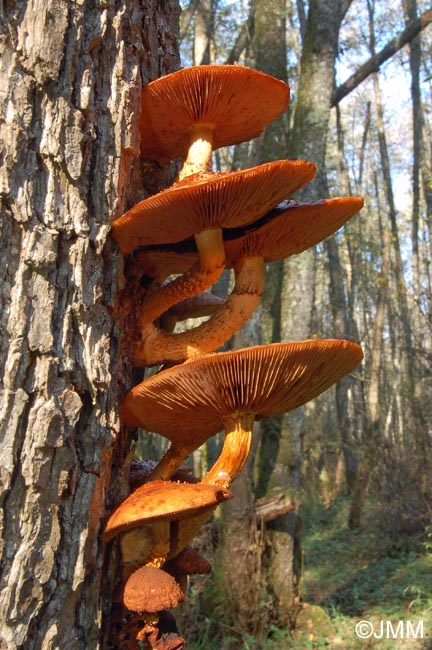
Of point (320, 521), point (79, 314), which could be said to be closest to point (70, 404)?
point (79, 314)

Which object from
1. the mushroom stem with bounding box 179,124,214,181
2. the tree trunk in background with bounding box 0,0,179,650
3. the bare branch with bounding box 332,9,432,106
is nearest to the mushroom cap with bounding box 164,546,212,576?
the tree trunk in background with bounding box 0,0,179,650

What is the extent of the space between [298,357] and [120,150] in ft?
2.80

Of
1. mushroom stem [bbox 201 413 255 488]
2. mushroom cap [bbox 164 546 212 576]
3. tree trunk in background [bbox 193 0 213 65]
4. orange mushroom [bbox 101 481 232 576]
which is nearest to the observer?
orange mushroom [bbox 101 481 232 576]

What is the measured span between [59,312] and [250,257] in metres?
0.96

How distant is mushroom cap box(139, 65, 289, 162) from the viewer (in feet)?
6.43

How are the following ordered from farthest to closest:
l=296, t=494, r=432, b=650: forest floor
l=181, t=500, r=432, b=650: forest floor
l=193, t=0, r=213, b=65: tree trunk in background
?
1. l=193, t=0, r=213, b=65: tree trunk in background
2. l=296, t=494, r=432, b=650: forest floor
3. l=181, t=500, r=432, b=650: forest floor

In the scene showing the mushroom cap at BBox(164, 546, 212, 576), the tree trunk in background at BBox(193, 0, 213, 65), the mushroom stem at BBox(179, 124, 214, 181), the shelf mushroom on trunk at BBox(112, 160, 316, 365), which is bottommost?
the mushroom cap at BBox(164, 546, 212, 576)

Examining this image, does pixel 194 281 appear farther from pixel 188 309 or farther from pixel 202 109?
pixel 202 109

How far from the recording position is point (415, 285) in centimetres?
1544

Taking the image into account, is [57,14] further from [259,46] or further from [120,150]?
[259,46]

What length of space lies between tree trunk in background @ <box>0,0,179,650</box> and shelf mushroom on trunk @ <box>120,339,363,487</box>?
165 mm
